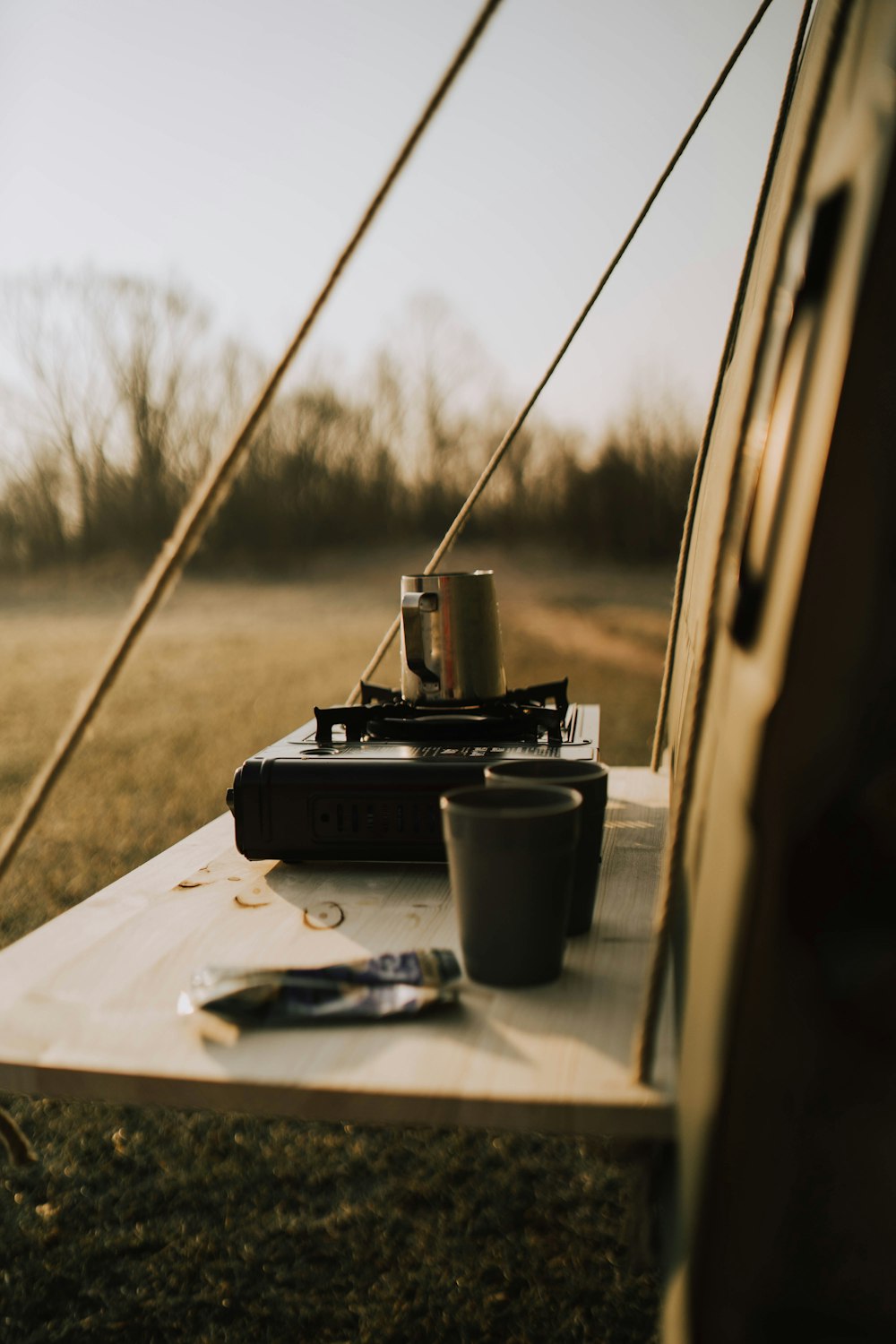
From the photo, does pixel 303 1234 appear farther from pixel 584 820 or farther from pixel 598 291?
pixel 598 291

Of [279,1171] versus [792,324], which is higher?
[792,324]

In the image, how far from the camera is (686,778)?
0.56 meters

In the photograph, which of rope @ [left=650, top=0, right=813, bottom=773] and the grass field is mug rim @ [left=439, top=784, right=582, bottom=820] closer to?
rope @ [left=650, top=0, right=813, bottom=773]

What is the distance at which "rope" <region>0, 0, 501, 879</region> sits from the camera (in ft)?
2.26

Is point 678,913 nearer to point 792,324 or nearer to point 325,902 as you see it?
point 325,902

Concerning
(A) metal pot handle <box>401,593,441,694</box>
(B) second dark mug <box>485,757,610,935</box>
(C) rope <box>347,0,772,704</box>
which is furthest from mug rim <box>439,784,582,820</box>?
(C) rope <box>347,0,772,704</box>

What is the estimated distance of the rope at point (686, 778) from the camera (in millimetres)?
521

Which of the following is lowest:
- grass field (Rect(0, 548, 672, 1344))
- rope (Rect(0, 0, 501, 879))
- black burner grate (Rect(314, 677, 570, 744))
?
grass field (Rect(0, 548, 672, 1344))

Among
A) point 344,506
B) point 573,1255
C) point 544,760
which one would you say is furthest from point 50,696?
point 544,760

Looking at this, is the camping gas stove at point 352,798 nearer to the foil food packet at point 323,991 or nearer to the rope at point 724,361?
the foil food packet at point 323,991

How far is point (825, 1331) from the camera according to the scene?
1.65 ft

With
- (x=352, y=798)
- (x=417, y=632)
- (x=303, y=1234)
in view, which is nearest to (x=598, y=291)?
(x=417, y=632)

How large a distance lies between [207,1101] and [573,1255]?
3.98 feet

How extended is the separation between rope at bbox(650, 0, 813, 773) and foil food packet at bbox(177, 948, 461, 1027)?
798 millimetres
